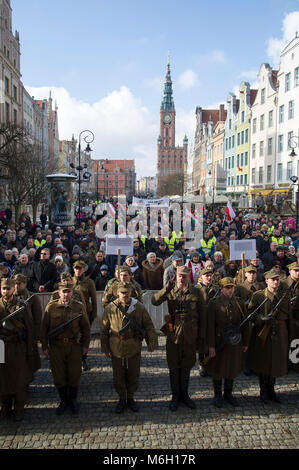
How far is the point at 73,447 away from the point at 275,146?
3847cm

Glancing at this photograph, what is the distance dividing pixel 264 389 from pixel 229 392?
0.51m

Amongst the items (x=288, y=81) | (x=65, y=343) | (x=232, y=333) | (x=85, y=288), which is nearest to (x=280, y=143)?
(x=288, y=81)

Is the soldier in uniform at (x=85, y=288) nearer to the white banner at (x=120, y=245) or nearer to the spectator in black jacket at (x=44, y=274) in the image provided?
the white banner at (x=120, y=245)

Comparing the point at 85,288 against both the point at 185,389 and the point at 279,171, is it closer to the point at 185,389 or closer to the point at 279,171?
the point at 185,389

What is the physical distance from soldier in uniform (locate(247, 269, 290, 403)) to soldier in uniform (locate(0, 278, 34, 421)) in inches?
124

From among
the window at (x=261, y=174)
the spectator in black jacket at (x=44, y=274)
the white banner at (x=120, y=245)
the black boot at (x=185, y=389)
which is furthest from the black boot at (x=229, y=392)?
the window at (x=261, y=174)

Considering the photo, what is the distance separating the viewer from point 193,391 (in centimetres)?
570

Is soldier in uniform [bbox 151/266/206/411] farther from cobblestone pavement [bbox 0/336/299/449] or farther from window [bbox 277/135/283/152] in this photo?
window [bbox 277/135/283/152]

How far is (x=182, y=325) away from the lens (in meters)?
5.07

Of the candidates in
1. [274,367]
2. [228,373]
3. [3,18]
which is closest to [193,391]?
[228,373]

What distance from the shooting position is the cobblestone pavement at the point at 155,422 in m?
4.41

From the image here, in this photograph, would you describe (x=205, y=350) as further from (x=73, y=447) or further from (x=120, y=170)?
(x=120, y=170)

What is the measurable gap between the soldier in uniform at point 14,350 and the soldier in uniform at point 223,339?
2.51m

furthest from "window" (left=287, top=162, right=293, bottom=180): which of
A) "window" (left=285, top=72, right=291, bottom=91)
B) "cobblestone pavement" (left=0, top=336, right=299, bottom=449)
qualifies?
"cobblestone pavement" (left=0, top=336, right=299, bottom=449)
